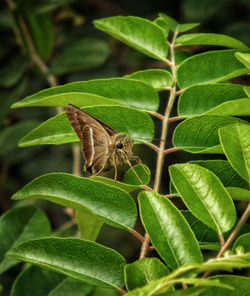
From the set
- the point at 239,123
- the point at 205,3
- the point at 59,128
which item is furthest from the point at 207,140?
the point at 205,3

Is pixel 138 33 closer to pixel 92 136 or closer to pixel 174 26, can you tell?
pixel 174 26

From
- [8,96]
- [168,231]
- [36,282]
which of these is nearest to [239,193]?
[168,231]

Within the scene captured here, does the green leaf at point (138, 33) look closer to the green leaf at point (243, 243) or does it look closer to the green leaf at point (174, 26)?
the green leaf at point (174, 26)

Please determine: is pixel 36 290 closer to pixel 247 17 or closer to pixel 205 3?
pixel 205 3

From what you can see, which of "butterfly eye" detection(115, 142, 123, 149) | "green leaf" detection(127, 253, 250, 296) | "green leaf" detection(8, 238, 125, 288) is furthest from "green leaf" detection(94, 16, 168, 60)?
"green leaf" detection(127, 253, 250, 296)

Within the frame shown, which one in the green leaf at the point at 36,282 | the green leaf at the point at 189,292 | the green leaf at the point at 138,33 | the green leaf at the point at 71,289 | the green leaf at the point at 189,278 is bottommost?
the green leaf at the point at 71,289

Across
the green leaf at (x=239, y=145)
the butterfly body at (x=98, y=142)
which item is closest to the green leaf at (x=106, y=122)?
the butterfly body at (x=98, y=142)
